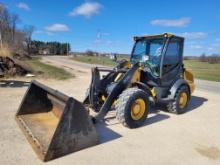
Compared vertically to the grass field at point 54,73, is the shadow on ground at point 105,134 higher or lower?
lower

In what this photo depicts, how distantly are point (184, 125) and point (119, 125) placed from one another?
1628 millimetres

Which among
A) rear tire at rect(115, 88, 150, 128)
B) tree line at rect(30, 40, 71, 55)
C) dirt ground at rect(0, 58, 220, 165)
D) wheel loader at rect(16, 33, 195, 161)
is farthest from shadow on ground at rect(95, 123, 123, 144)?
tree line at rect(30, 40, 71, 55)

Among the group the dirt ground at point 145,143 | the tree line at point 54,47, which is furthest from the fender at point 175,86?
the tree line at point 54,47

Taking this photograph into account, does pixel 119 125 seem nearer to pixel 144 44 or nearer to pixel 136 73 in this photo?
pixel 136 73

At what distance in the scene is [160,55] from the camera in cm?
566

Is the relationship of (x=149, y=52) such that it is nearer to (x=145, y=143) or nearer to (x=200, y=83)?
(x=145, y=143)

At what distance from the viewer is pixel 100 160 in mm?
3316

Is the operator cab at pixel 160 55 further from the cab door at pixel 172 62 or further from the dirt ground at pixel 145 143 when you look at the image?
the dirt ground at pixel 145 143

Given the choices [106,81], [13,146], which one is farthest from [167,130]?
[13,146]

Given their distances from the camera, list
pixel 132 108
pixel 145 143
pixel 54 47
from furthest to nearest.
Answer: pixel 54 47 → pixel 132 108 → pixel 145 143

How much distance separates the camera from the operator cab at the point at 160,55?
18.5ft

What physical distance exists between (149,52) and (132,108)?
86.8 inches

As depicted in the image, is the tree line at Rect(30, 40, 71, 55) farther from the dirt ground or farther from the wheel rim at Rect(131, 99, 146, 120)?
the wheel rim at Rect(131, 99, 146, 120)

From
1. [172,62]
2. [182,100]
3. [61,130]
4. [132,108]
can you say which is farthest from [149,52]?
[61,130]
